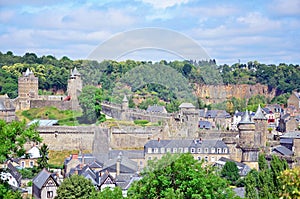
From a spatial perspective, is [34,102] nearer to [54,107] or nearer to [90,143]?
[54,107]

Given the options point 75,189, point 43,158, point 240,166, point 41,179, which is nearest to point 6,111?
point 43,158

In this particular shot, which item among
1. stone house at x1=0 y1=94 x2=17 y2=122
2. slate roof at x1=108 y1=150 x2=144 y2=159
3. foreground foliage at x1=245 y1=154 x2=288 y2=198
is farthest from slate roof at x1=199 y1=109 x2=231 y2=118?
foreground foliage at x1=245 y1=154 x2=288 y2=198

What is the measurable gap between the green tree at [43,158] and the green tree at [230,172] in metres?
9.80

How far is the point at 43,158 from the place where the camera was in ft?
115

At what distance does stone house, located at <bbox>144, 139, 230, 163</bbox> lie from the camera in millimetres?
34047

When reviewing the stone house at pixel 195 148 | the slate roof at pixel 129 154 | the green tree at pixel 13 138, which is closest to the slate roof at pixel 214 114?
the stone house at pixel 195 148

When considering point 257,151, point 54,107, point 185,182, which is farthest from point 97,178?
point 54,107

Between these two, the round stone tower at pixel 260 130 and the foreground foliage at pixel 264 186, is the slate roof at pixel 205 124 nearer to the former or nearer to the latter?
the round stone tower at pixel 260 130

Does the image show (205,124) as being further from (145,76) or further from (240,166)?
(145,76)

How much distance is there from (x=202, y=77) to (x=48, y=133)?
1866cm

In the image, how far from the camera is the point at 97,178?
101 feet

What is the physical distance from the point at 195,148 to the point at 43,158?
28.1 feet

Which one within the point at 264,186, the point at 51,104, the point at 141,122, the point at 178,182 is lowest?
the point at 264,186

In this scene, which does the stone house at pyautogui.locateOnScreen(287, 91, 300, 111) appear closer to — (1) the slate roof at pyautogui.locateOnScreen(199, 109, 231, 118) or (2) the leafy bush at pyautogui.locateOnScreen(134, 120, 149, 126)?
(1) the slate roof at pyautogui.locateOnScreen(199, 109, 231, 118)
